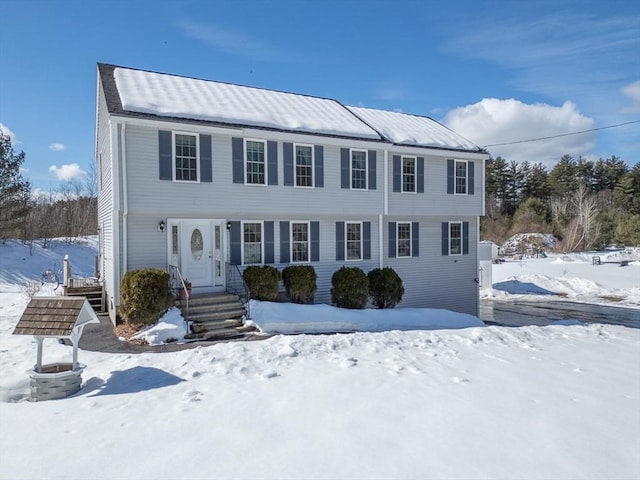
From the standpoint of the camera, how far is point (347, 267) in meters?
14.9

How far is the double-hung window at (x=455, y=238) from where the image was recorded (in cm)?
1786

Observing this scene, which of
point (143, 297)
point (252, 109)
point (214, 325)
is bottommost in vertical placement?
point (214, 325)

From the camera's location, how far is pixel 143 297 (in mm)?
10453

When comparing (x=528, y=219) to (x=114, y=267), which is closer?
(x=114, y=267)

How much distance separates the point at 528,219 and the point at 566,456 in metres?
52.0

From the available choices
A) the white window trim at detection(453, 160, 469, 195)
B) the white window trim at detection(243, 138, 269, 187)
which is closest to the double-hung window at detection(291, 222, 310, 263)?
the white window trim at detection(243, 138, 269, 187)

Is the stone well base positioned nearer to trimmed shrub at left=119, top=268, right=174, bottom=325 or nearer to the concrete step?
trimmed shrub at left=119, top=268, right=174, bottom=325

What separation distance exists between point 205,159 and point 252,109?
9.68ft

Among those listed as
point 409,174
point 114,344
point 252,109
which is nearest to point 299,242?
point 252,109

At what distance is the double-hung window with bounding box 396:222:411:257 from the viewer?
16703 millimetres

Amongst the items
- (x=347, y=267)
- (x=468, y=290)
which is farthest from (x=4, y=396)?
(x=468, y=290)

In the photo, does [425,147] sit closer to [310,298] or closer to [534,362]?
[310,298]

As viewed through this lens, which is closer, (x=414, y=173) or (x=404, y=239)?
(x=414, y=173)

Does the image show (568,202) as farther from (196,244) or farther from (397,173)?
Result: (196,244)
